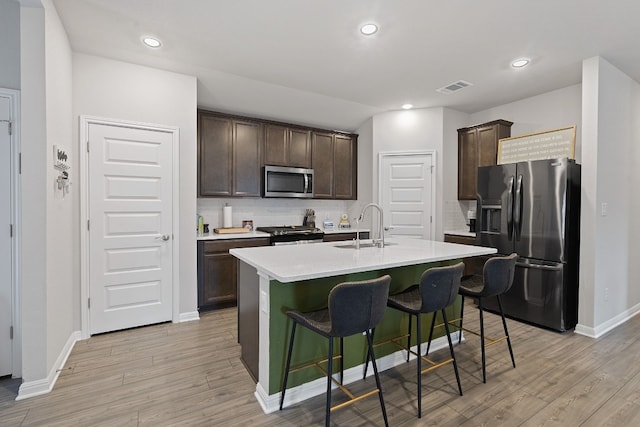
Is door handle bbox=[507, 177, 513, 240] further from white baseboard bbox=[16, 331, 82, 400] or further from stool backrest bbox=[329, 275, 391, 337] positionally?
white baseboard bbox=[16, 331, 82, 400]

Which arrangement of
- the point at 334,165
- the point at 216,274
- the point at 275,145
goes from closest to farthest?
the point at 216,274, the point at 275,145, the point at 334,165

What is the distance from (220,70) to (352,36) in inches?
59.2

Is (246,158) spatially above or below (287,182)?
above

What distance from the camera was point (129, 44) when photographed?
2.82m

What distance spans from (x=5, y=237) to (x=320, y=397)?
2462 millimetres

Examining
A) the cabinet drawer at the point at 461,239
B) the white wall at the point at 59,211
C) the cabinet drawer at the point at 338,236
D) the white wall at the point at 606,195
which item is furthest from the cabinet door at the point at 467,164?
the white wall at the point at 59,211

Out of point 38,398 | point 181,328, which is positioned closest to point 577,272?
point 181,328

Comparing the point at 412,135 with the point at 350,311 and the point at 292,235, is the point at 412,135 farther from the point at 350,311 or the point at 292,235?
the point at 350,311

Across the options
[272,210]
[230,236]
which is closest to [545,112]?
[272,210]

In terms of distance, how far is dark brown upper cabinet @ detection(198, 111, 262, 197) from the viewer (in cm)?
410

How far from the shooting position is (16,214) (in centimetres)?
222

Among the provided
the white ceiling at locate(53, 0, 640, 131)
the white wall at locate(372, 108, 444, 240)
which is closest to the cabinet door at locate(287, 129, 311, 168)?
the white ceiling at locate(53, 0, 640, 131)

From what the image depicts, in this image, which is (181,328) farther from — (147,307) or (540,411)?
(540,411)

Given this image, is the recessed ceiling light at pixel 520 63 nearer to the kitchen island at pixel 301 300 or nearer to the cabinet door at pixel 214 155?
the kitchen island at pixel 301 300
